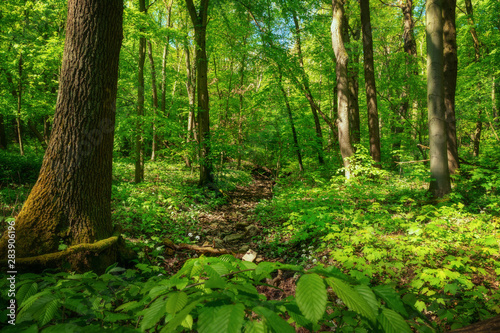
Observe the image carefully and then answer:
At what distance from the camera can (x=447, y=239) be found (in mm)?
3408

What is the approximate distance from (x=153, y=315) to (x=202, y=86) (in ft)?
27.9

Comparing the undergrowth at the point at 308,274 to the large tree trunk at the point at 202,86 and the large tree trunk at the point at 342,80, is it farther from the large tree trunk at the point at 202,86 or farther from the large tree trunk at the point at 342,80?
the large tree trunk at the point at 342,80

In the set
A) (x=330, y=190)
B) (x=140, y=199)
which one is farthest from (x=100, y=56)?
(x=330, y=190)

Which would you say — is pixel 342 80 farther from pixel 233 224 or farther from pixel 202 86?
pixel 233 224

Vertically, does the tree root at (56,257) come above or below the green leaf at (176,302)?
below

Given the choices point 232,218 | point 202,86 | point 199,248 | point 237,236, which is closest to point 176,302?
point 199,248

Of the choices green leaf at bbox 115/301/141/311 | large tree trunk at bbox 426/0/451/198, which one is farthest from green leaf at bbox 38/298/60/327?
large tree trunk at bbox 426/0/451/198

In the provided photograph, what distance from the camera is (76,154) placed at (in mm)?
2877

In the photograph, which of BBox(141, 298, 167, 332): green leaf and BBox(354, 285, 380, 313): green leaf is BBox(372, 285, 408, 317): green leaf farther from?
BBox(141, 298, 167, 332): green leaf

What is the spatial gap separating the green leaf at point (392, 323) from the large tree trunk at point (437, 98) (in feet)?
17.6

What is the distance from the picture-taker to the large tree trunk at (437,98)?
16.2ft

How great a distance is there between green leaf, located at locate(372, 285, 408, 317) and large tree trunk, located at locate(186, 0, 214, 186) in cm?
760

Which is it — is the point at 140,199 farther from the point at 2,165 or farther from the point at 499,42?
the point at 499,42

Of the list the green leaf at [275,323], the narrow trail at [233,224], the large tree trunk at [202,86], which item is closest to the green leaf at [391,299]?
the green leaf at [275,323]
